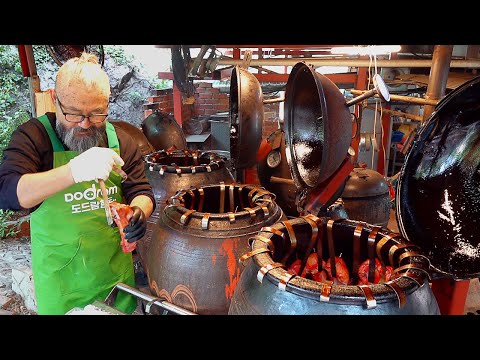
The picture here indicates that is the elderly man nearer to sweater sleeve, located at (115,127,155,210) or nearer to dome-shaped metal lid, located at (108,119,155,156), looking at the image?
sweater sleeve, located at (115,127,155,210)

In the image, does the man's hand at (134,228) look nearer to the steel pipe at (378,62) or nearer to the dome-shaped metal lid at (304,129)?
the dome-shaped metal lid at (304,129)

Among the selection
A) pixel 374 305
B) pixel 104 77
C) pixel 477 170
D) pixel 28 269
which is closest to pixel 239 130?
pixel 104 77

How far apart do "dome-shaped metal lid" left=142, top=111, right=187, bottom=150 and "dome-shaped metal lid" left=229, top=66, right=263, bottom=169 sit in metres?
2.85

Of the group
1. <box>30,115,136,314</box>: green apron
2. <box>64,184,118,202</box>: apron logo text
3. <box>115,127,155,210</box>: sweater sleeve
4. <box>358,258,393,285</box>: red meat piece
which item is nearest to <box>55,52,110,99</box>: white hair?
<box>30,115,136,314</box>: green apron

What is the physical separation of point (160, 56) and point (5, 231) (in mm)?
7508

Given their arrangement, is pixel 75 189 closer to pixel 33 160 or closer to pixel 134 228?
pixel 33 160

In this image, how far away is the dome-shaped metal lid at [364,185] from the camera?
517 centimetres

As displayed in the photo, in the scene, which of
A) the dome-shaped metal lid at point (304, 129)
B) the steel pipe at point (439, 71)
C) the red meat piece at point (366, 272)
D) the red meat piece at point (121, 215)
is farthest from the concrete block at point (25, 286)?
the steel pipe at point (439, 71)

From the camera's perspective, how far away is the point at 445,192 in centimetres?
220

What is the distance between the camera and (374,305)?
1.65m

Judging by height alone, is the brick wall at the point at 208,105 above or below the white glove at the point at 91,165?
below

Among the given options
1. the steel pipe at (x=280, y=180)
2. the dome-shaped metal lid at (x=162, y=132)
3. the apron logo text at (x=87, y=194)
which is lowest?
the steel pipe at (x=280, y=180)

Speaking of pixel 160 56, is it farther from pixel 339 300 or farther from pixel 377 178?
pixel 339 300

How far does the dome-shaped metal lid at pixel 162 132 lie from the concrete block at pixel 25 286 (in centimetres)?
258
